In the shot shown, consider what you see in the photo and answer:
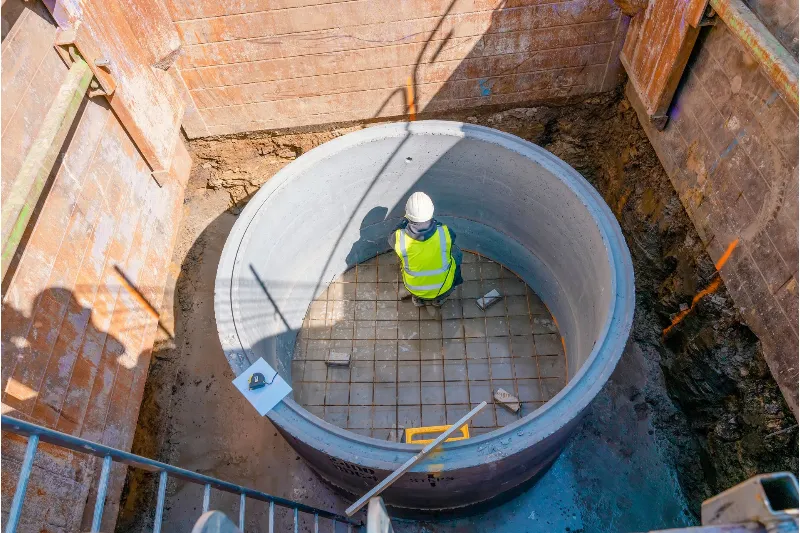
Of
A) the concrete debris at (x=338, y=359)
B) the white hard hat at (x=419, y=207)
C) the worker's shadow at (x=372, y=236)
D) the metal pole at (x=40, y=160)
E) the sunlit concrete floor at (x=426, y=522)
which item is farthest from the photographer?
the worker's shadow at (x=372, y=236)

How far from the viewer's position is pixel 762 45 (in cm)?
271

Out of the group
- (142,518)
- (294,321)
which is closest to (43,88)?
(294,321)

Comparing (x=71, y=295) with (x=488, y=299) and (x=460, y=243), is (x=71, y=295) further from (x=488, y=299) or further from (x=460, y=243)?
(x=460, y=243)

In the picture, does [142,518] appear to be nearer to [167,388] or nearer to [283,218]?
[167,388]

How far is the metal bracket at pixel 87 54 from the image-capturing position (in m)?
3.12

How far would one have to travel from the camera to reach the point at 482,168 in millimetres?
4309

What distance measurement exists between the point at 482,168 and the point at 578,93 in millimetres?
1325

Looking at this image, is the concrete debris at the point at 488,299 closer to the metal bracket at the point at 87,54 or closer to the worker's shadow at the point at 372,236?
the worker's shadow at the point at 372,236

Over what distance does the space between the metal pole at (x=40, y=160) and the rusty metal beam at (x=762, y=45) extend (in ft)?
12.9

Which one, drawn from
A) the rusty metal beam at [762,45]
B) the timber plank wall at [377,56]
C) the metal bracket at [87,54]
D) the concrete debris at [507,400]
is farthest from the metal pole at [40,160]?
the rusty metal beam at [762,45]

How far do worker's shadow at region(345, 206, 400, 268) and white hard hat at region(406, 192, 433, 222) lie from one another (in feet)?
3.18

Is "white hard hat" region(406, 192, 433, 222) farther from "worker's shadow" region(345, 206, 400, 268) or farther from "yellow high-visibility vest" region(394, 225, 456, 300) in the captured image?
"worker's shadow" region(345, 206, 400, 268)

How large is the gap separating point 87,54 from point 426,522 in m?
3.97

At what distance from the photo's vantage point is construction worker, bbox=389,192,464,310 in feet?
12.7
